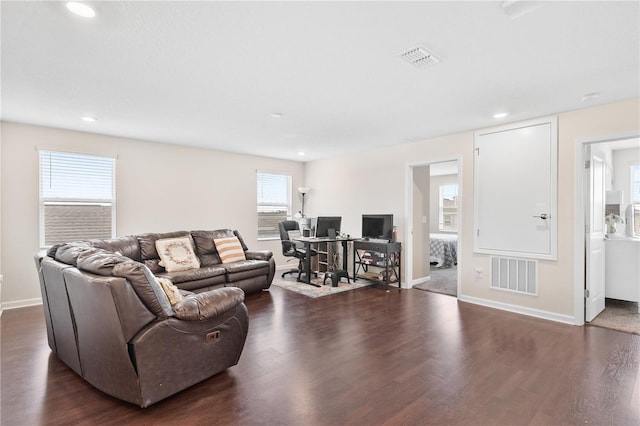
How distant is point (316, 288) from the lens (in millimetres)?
5238

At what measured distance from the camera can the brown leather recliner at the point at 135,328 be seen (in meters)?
1.93

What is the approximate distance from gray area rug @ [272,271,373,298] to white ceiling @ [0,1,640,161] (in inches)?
101

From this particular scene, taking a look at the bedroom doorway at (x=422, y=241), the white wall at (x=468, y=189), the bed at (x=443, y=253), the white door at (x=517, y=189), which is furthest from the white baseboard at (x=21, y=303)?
the bed at (x=443, y=253)

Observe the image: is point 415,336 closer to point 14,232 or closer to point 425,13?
point 425,13

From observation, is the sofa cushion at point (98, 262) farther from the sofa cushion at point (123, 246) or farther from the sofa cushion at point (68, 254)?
the sofa cushion at point (123, 246)

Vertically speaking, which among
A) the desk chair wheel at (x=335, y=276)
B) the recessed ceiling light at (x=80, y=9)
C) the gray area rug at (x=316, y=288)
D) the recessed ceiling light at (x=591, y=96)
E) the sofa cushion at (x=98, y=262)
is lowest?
the gray area rug at (x=316, y=288)

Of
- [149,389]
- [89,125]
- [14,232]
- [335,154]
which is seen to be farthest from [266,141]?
[149,389]

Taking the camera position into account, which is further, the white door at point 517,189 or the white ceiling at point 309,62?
the white door at point 517,189

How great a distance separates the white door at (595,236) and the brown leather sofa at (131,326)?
3.96 metres

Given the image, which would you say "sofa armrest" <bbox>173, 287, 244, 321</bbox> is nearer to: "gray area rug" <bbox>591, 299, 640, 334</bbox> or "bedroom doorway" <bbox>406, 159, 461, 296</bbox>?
"bedroom doorway" <bbox>406, 159, 461, 296</bbox>

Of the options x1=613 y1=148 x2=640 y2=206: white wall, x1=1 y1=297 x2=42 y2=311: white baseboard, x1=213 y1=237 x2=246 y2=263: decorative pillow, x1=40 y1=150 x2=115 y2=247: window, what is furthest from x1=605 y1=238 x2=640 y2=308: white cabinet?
x1=1 y1=297 x2=42 y2=311: white baseboard

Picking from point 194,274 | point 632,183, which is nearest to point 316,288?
point 194,274

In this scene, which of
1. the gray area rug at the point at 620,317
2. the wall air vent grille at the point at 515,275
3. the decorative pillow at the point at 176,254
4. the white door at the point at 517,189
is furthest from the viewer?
the decorative pillow at the point at 176,254

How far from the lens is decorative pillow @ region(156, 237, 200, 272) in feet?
14.4
